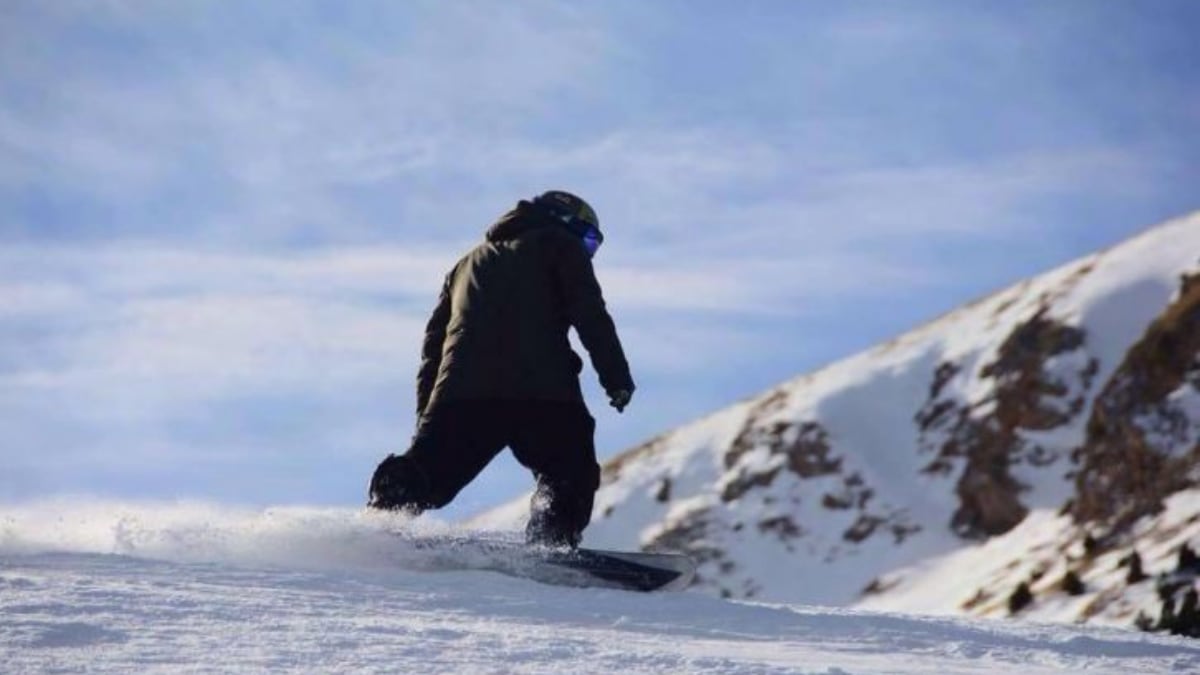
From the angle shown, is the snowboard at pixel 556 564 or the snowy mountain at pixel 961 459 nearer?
the snowboard at pixel 556 564

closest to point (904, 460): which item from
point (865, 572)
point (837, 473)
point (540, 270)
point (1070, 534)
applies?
point (837, 473)

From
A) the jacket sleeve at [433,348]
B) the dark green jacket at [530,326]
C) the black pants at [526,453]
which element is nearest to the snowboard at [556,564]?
the black pants at [526,453]

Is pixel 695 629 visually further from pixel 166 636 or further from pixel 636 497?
pixel 636 497

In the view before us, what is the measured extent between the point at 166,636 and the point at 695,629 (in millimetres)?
1775

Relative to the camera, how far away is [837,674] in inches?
168

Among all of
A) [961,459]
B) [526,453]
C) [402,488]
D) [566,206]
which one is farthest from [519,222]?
[961,459]

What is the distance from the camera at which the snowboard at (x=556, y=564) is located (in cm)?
665

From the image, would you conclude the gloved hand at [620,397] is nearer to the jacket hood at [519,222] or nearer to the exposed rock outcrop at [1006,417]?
the jacket hood at [519,222]

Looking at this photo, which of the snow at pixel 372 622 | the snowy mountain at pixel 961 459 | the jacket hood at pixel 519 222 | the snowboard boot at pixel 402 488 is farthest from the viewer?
the snowy mountain at pixel 961 459

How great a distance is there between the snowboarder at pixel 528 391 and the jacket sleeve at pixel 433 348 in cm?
46

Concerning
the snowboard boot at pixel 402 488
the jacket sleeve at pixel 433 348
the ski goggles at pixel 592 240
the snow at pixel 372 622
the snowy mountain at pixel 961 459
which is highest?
the snowy mountain at pixel 961 459

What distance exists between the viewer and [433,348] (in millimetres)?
7781

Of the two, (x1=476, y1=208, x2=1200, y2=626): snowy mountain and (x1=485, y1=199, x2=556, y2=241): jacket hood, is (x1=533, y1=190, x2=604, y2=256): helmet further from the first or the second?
(x1=476, y1=208, x2=1200, y2=626): snowy mountain

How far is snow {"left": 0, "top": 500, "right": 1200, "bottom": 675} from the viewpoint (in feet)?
14.0
